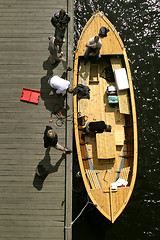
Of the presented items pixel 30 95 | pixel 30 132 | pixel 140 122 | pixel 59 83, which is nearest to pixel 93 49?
pixel 59 83

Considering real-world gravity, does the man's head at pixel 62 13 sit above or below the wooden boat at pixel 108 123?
above

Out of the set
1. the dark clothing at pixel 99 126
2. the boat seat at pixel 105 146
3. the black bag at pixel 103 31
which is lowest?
the boat seat at pixel 105 146

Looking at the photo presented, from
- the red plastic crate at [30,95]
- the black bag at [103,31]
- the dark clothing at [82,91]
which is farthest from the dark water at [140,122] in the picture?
the red plastic crate at [30,95]

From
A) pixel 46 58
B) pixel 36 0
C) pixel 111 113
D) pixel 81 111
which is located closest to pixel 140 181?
pixel 111 113

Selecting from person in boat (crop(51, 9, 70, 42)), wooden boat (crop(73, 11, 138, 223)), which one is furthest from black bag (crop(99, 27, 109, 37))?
person in boat (crop(51, 9, 70, 42))

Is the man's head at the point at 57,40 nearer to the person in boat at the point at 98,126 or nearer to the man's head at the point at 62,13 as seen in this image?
the man's head at the point at 62,13

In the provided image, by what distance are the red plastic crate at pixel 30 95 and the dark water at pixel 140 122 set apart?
4116 mm

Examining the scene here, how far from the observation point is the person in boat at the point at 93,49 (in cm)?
697

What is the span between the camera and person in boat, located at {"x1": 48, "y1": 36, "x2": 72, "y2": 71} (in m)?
5.85

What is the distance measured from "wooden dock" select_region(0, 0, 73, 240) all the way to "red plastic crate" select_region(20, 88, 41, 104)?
15 centimetres

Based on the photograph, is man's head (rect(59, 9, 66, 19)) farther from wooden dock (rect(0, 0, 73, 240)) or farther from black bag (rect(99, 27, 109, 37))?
black bag (rect(99, 27, 109, 37))

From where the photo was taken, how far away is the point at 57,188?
245 inches

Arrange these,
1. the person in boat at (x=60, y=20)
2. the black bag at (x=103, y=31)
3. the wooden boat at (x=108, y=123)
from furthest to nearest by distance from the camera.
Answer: the black bag at (x=103, y=31) < the wooden boat at (x=108, y=123) < the person in boat at (x=60, y=20)

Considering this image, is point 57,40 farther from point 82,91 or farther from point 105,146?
point 105,146
